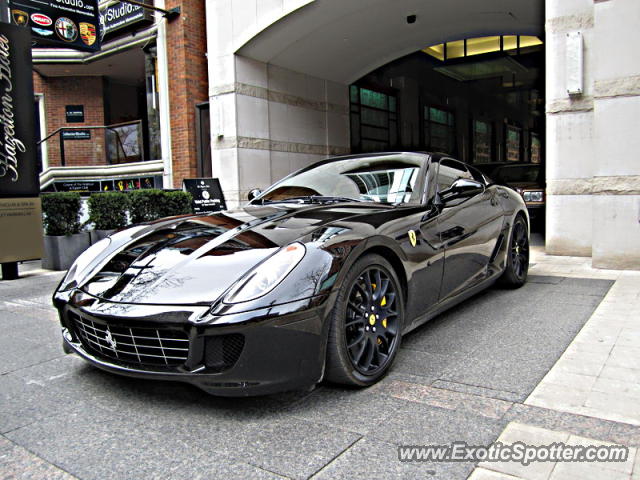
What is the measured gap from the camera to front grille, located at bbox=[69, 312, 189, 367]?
2578mm

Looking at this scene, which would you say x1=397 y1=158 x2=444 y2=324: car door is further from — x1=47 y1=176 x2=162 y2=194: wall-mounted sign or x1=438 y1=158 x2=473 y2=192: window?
x1=47 y1=176 x2=162 y2=194: wall-mounted sign

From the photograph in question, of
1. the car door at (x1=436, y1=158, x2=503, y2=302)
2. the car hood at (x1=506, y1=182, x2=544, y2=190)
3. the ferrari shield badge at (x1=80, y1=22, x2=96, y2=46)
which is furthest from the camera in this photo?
the ferrari shield badge at (x1=80, y1=22, x2=96, y2=46)

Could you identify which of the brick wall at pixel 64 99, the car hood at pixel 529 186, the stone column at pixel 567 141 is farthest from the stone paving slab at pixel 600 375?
the brick wall at pixel 64 99

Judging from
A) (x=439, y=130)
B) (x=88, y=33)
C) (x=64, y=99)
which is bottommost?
(x=439, y=130)

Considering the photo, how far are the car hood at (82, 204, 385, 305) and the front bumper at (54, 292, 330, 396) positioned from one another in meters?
0.12

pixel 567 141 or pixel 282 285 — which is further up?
pixel 567 141

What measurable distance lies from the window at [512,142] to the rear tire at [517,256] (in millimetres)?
18721

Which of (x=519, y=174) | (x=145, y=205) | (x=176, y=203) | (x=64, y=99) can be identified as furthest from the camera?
(x=64, y=99)

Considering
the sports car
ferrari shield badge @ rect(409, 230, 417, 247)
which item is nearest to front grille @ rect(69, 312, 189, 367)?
the sports car

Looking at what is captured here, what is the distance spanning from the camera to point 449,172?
446 centimetres

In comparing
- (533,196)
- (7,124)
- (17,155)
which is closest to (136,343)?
(17,155)

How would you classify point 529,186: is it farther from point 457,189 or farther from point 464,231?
point 457,189

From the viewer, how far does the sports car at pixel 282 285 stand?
8.32 ft

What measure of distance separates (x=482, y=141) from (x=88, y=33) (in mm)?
17005
